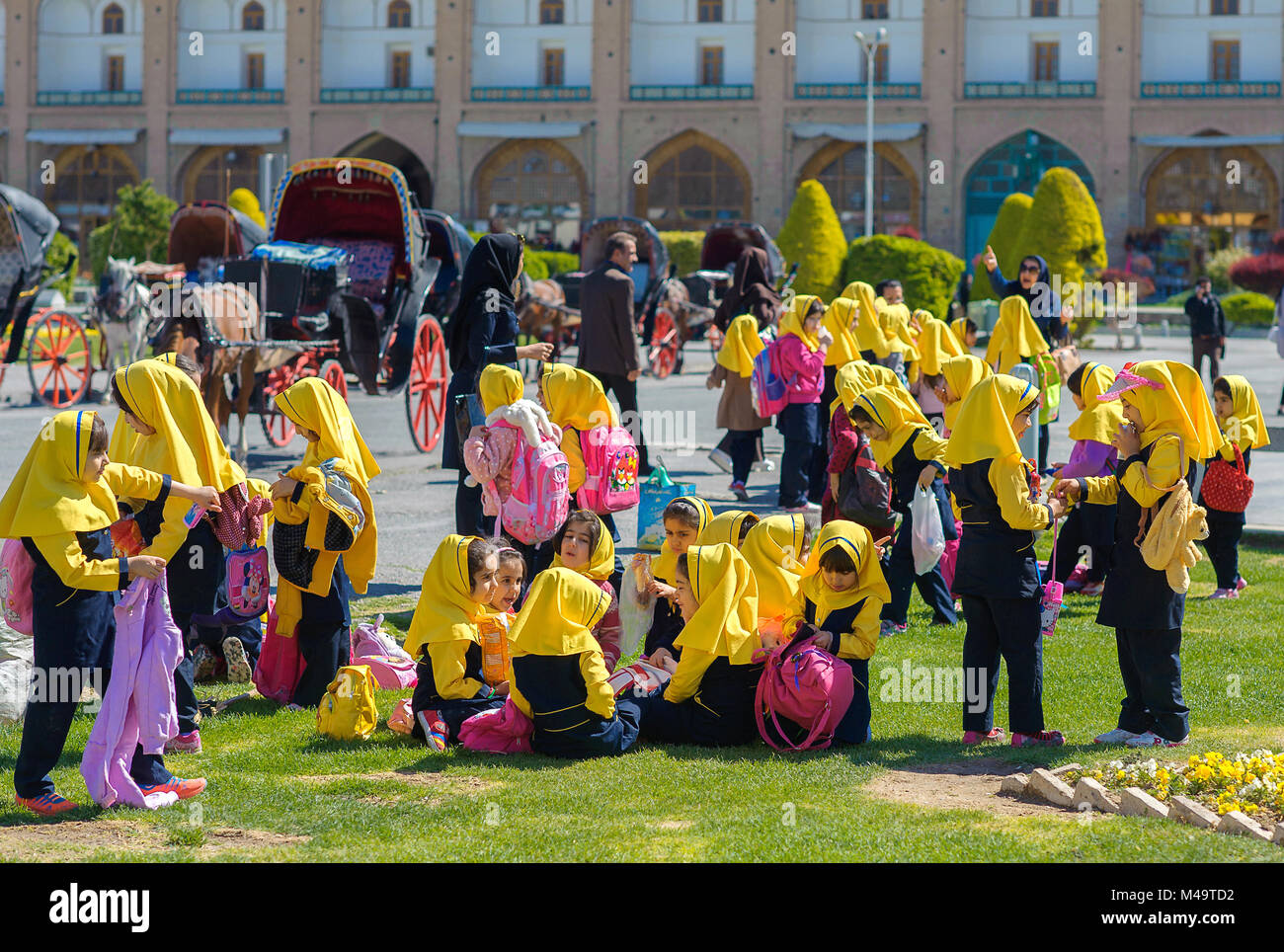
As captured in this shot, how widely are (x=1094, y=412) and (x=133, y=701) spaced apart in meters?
4.85

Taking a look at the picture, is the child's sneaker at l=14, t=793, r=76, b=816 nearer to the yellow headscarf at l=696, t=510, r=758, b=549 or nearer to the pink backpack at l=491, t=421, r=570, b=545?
the yellow headscarf at l=696, t=510, r=758, b=549

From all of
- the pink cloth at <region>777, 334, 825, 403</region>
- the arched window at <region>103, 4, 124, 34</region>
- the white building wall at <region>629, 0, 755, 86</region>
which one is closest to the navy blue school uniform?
the pink cloth at <region>777, 334, 825, 403</region>

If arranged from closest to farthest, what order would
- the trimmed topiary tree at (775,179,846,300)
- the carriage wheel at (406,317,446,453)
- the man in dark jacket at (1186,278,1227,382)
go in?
the carriage wheel at (406,317,446,453)
the man in dark jacket at (1186,278,1227,382)
the trimmed topiary tree at (775,179,846,300)

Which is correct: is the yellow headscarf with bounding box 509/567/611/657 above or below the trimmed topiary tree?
below

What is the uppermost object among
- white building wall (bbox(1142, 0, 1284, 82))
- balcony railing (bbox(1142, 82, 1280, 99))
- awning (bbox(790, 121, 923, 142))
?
white building wall (bbox(1142, 0, 1284, 82))

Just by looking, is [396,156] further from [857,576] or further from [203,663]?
[857,576]

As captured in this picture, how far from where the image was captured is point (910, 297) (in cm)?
3036

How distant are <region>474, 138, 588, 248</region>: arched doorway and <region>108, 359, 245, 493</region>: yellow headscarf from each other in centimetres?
4009

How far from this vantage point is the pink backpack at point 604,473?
7.64 m

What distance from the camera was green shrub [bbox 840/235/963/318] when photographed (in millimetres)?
30141

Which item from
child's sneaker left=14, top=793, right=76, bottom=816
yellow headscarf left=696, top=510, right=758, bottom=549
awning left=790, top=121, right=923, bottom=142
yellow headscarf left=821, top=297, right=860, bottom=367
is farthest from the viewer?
awning left=790, top=121, right=923, bottom=142
